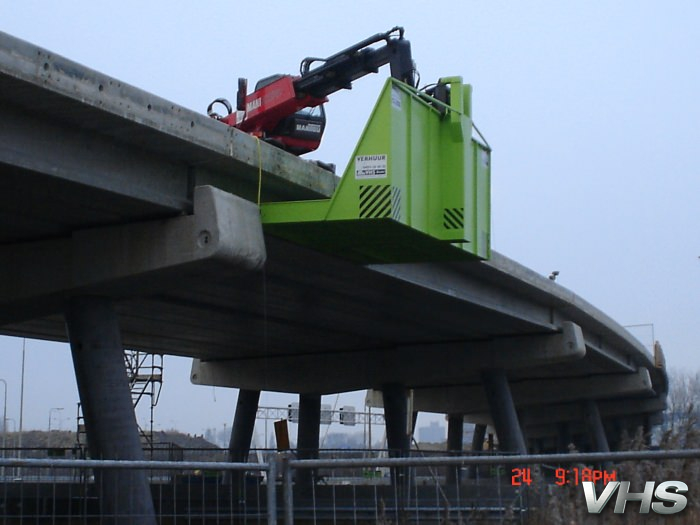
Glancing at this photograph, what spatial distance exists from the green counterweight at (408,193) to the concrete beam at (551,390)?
35.2 meters

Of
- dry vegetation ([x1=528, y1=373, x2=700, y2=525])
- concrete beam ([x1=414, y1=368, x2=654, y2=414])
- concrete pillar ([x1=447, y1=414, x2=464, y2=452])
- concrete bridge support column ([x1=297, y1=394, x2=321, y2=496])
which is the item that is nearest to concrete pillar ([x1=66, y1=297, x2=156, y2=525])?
dry vegetation ([x1=528, y1=373, x2=700, y2=525])

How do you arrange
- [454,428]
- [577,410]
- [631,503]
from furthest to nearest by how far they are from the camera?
[577,410]
[454,428]
[631,503]

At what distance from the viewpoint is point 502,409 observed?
38.2m

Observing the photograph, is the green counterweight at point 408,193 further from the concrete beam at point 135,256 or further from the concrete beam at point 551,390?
the concrete beam at point 551,390

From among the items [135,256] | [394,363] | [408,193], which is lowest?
[394,363]

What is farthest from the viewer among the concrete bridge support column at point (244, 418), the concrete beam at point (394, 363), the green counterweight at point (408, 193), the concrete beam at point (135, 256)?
the concrete bridge support column at point (244, 418)

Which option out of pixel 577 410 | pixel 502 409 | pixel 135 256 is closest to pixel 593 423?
pixel 577 410

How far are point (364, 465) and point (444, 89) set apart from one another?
35.1ft

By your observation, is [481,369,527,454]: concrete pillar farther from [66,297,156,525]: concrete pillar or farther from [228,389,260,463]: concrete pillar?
[66,297,156,525]: concrete pillar

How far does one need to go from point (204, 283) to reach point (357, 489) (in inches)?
552

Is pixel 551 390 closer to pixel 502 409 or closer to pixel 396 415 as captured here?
pixel 502 409

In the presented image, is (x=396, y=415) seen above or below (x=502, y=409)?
below

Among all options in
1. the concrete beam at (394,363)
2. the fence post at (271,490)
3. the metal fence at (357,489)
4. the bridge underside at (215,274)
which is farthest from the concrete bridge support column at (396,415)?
the fence post at (271,490)

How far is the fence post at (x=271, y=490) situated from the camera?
27.3ft
